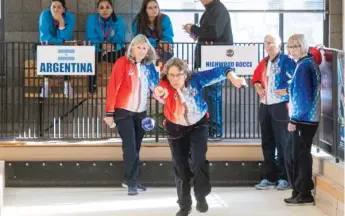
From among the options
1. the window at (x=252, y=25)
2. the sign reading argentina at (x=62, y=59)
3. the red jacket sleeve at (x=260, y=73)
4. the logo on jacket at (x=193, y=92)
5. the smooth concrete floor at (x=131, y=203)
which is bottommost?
the smooth concrete floor at (x=131, y=203)

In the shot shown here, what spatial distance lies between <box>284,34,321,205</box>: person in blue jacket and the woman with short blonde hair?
1703 mm

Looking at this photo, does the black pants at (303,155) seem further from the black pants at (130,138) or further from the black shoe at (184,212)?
the black pants at (130,138)

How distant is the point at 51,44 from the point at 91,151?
145cm

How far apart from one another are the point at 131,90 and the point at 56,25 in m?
2.41

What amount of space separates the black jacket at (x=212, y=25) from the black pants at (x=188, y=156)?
264 cm

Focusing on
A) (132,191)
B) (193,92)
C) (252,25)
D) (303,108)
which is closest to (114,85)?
(132,191)

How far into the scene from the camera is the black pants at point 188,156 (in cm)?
790

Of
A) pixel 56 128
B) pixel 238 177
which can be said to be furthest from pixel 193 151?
pixel 56 128

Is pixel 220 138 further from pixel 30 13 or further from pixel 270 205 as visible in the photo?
pixel 30 13

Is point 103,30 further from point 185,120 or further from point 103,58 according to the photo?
point 185,120

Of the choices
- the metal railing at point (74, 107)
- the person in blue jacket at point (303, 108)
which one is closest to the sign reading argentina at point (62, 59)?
the metal railing at point (74, 107)

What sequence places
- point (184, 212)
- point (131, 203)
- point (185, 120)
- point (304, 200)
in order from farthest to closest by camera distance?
1. point (131, 203)
2. point (304, 200)
3. point (184, 212)
4. point (185, 120)

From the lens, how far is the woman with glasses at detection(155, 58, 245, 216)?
7.84 metres

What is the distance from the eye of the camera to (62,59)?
33.8 feet
